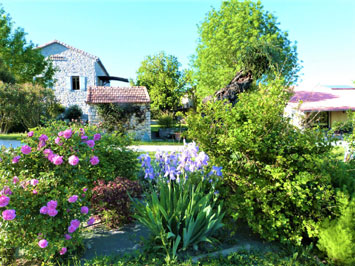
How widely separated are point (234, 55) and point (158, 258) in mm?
20192

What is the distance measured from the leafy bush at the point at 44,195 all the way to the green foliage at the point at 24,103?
15.0m

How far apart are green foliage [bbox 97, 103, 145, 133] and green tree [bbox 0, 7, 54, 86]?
10.5 meters

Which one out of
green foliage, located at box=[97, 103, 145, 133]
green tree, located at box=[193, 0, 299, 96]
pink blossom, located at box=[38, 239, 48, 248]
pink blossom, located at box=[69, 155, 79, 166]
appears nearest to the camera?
pink blossom, located at box=[38, 239, 48, 248]

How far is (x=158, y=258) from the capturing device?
3057mm

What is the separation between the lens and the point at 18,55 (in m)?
21.5

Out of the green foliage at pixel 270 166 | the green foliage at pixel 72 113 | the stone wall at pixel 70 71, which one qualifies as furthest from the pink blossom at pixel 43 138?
the stone wall at pixel 70 71

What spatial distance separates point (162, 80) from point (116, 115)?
1826 centimetres

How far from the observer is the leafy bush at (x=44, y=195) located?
2.83 m

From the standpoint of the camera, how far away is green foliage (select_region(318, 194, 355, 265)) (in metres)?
2.86

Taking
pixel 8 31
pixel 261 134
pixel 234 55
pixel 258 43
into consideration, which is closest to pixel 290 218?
pixel 261 134

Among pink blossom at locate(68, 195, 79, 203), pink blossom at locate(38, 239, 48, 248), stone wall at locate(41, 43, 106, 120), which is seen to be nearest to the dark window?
stone wall at locate(41, 43, 106, 120)

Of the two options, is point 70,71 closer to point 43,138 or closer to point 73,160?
point 43,138

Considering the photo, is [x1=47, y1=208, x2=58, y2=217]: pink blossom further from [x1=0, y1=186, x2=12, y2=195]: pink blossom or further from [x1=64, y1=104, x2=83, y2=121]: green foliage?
[x1=64, y1=104, x2=83, y2=121]: green foliage

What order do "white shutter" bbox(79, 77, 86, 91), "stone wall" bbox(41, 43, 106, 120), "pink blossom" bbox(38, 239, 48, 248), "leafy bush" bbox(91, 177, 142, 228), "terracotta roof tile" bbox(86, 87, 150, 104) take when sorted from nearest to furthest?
"pink blossom" bbox(38, 239, 48, 248)
"leafy bush" bbox(91, 177, 142, 228)
"terracotta roof tile" bbox(86, 87, 150, 104)
"white shutter" bbox(79, 77, 86, 91)
"stone wall" bbox(41, 43, 106, 120)
